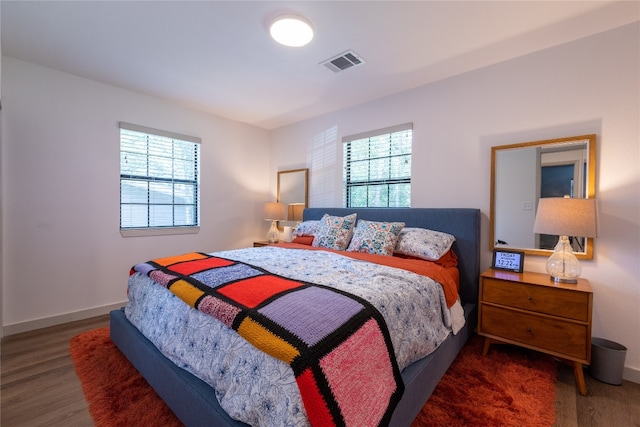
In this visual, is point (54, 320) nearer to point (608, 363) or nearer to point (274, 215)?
point (274, 215)

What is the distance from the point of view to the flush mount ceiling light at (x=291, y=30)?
6.31 feet

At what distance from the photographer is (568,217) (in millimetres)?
1877

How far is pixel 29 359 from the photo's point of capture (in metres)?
2.10

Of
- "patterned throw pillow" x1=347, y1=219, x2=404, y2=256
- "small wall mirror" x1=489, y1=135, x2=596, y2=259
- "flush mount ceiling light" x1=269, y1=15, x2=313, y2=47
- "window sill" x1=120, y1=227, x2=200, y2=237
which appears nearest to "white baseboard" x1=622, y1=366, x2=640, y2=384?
"small wall mirror" x1=489, y1=135, x2=596, y2=259

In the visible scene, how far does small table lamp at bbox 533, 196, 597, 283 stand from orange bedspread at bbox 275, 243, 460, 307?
0.69m

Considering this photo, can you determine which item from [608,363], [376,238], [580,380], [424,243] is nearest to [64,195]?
[376,238]

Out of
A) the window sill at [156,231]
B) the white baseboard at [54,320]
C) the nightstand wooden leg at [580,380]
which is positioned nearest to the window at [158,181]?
the window sill at [156,231]

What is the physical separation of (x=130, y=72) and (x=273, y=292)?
2.87 metres

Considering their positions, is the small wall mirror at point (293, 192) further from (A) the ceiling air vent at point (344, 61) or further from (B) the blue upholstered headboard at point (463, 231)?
(B) the blue upholstered headboard at point (463, 231)

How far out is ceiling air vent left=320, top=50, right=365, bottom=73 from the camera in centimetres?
238

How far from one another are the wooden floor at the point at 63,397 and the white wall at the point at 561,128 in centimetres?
38

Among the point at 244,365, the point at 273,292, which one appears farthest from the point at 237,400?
the point at 273,292

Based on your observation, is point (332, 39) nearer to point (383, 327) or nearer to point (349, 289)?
point (349, 289)

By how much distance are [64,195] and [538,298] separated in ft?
14.4
